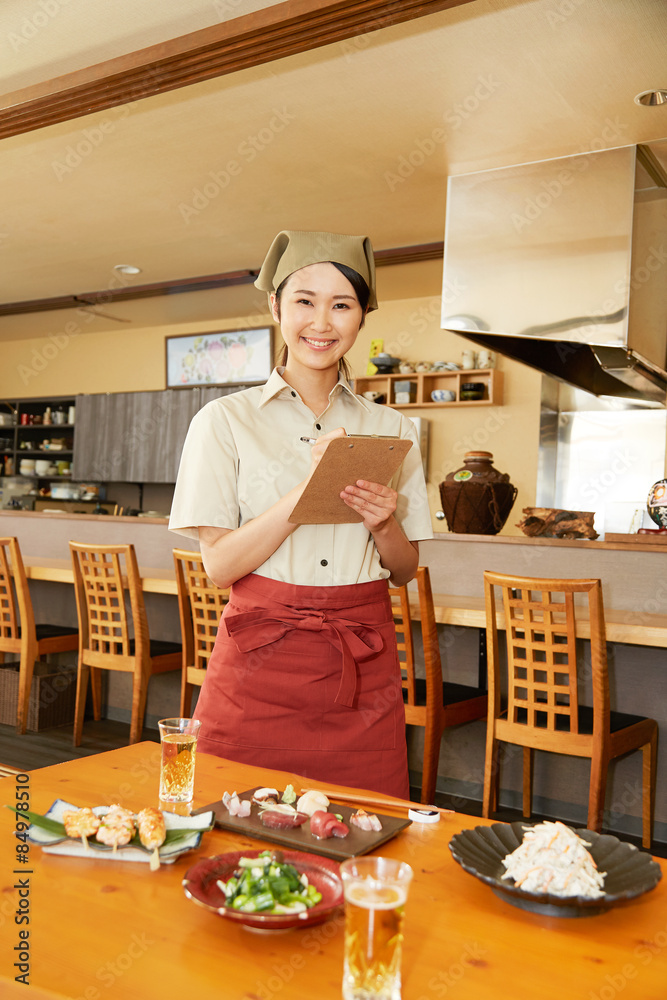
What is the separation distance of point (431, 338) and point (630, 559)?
3.58 metres

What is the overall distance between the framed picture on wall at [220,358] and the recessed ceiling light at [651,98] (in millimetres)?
4099

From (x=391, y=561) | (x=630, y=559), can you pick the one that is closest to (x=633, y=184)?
(x=630, y=559)

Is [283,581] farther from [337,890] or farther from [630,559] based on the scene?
[630,559]

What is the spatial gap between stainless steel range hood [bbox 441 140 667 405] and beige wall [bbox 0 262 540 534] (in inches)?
58.7

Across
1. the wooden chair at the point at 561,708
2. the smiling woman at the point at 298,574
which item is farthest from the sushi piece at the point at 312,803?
the wooden chair at the point at 561,708

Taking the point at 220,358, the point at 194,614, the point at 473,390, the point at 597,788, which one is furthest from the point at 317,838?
the point at 220,358

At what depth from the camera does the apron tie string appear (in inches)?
55.1

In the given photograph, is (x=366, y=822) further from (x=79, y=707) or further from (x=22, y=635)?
(x=22, y=635)

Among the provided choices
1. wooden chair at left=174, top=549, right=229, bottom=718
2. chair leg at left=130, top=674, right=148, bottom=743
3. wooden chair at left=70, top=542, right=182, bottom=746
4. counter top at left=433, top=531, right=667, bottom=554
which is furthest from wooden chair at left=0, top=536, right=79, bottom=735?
counter top at left=433, top=531, right=667, bottom=554

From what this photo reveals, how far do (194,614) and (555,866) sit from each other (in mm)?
2729

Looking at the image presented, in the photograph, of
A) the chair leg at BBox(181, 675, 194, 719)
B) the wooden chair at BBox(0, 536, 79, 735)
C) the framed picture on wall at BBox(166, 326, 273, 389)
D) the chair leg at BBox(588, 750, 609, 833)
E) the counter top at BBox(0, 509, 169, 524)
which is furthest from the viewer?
the framed picture on wall at BBox(166, 326, 273, 389)

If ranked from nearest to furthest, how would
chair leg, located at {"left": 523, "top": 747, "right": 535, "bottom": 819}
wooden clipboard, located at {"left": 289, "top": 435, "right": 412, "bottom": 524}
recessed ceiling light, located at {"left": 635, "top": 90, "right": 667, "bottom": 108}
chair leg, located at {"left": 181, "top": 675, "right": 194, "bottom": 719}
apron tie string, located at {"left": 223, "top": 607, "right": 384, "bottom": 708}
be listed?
wooden clipboard, located at {"left": 289, "top": 435, "right": 412, "bottom": 524}, apron tie string, located at {"left": 223, "top": 607, "right": 384, "bottom": 708}, chair leg, located at {"left": 523, "top": 747, "right": 535, "bottom": 819}, recessed ceiling light, located at {"left": 635, "top": 90, "right": 667, "bottom": 108}, chair leg, located at {"left": 181, "top": 675, "right": 194, "bottom": 719}

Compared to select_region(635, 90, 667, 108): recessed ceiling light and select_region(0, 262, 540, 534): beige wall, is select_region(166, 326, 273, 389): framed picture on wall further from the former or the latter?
select_region(635, 90, 667, 108): recessed ceiling light

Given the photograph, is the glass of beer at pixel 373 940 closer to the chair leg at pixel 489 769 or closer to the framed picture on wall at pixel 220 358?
the chair leg at pixel 489 769
